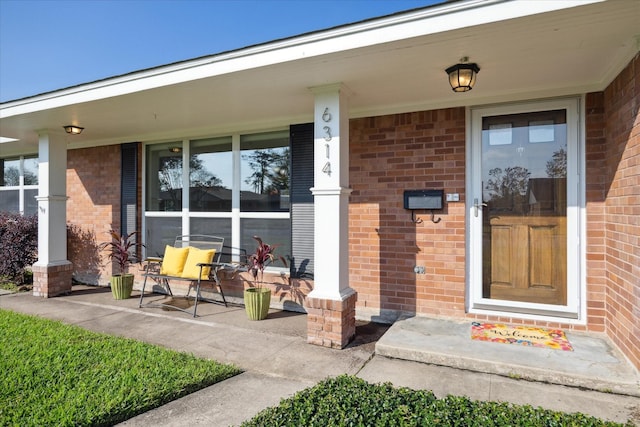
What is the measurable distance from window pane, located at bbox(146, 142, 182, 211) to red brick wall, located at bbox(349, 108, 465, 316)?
3114 millimetres

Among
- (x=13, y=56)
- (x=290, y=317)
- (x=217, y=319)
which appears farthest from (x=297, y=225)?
(x=13, y=56)

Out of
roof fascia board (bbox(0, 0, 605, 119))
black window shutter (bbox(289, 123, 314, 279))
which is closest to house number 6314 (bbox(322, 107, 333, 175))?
roof fascia board (bbox(0, 0, 605, 119))

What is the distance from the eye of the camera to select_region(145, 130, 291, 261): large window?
17.5 feet

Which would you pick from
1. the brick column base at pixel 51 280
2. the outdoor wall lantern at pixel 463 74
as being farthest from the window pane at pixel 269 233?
the brick column base at pixel 51 280

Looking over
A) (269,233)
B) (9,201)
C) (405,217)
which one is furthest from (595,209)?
(9,201)

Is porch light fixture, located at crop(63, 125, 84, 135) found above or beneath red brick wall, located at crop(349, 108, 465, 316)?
above

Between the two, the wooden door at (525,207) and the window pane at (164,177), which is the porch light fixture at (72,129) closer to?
the window pane at (164,177)

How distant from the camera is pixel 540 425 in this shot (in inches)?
76.8

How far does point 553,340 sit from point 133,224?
6.21m

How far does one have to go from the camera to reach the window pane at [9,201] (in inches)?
325

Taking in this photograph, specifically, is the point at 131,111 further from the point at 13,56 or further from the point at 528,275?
the point at 13,56

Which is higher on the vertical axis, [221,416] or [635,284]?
[635,284]

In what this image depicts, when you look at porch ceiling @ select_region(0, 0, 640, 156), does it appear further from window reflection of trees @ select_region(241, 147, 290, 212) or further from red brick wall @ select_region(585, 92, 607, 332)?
→ window reflection of trees @ select_region(241, 147, 290, 212)

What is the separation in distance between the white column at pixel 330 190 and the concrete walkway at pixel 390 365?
676 millimetres
